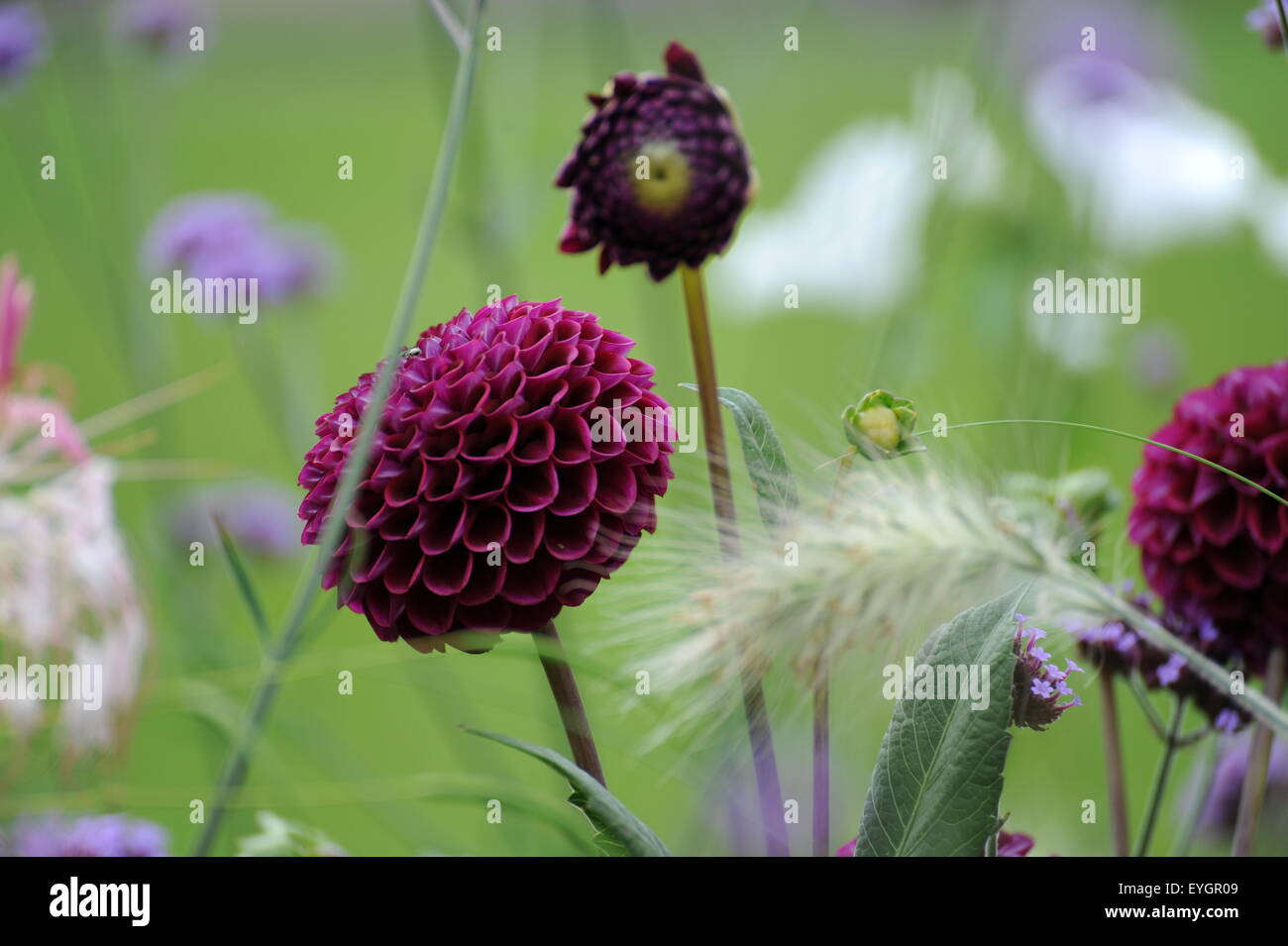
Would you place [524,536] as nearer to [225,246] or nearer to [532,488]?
[532,488]

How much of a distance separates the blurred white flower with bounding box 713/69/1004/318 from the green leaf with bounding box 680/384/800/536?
0.17 metres

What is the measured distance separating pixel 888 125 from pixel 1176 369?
0.85ft

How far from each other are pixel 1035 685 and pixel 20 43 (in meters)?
0.51

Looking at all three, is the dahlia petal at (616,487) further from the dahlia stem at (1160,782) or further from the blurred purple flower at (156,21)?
the blurred purple flower at (156,21)


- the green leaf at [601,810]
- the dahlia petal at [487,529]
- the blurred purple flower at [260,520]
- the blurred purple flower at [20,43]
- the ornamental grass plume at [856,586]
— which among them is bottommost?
the green leaf at [601,810]

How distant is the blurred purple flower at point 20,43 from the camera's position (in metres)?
0.50

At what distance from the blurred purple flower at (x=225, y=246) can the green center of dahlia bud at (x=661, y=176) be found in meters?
0.37

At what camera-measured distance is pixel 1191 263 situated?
4.22 feet

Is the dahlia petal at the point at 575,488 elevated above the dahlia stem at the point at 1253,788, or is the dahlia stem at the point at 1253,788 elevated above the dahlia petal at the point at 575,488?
the dahlia petal at the point at 575,488

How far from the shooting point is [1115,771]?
10.3 inches

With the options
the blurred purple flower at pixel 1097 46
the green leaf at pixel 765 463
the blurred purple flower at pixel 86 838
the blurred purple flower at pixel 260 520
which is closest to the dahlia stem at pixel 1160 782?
the green leaf at pixel 765 463

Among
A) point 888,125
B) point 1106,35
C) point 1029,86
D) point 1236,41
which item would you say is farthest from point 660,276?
point 1236,41

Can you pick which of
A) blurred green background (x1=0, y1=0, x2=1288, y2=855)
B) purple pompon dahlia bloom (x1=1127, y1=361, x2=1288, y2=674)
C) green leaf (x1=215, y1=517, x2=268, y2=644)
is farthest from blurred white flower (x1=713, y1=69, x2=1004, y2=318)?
green leaf (x1=215, y1=517, x2=268, y2=644)

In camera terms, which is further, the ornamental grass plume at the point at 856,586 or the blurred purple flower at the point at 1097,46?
the blurred purple flower at the point at 1097,46
